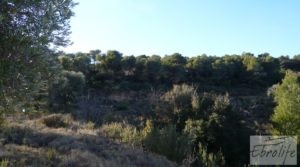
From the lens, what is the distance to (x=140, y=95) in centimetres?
5734

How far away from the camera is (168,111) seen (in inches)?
1332

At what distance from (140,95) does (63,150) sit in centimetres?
4248

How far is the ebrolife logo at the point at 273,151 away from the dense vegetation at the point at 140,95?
86.4 inches

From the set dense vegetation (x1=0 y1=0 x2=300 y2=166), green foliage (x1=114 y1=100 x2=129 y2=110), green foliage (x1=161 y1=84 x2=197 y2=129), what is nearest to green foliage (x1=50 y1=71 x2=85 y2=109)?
dense vegetation (x1=0 y1=0 x2=300 y2=166)

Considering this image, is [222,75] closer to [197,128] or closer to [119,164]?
[197,128]

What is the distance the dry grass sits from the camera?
13242 millimetres

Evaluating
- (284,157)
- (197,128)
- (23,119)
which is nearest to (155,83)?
(197,128)

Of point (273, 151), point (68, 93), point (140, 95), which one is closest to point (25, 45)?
point (273, 151)

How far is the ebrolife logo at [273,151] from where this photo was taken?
23.0 meters

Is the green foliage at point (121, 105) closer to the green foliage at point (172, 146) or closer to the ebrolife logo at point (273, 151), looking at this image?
the ebrolife logo at point (273, 151)

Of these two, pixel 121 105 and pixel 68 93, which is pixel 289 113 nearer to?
pixel 121 105

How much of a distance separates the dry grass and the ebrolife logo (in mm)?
8243

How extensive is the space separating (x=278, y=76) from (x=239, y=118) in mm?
33337

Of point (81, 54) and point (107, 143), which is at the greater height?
point (81, 54)
